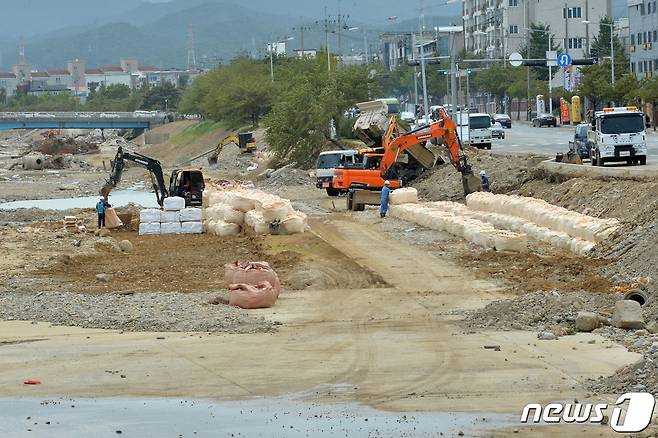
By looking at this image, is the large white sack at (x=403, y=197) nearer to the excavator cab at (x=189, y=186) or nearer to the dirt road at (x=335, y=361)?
the excavator cab at (x=189, y=186)

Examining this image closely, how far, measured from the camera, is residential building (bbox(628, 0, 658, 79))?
119812 mm

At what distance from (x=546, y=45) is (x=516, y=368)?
134m

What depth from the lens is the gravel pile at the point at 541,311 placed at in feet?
73.3

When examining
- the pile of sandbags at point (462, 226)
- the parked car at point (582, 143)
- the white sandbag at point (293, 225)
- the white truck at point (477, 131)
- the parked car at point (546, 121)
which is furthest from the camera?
the parked car at point (546, 121)

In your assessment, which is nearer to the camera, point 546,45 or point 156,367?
point 156,367

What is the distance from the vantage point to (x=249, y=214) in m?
44.1

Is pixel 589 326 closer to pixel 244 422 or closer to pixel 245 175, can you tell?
pixel 244 422

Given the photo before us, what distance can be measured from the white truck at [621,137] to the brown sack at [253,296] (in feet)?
82.3

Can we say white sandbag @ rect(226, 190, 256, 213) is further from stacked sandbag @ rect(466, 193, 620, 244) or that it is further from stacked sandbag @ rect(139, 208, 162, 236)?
stacked sandbag @ rect(466, 193, 620, 244)

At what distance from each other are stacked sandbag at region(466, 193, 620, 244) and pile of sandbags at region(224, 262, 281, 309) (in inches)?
370

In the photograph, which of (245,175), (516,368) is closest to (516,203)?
(516,368)

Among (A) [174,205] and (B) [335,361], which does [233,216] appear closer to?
(A) [174,205]

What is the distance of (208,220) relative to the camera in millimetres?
47125

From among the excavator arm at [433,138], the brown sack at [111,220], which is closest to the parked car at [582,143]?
the excavator arm at [433,138]
